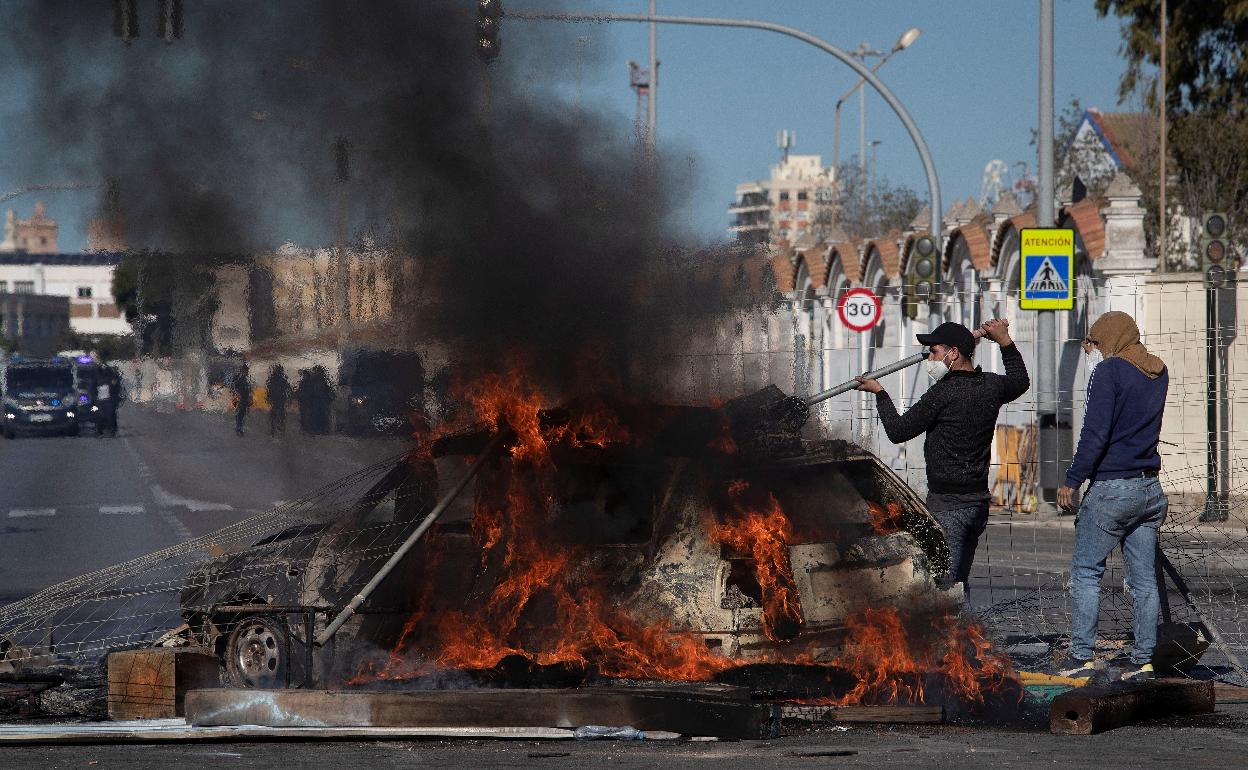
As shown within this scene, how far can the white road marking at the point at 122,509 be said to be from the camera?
19.9 metres

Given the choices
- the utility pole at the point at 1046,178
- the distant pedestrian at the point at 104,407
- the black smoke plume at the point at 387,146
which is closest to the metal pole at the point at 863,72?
the utility pole at the point at 1046,178

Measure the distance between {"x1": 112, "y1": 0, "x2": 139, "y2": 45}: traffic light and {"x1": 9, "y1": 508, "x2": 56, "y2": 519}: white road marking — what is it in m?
11.7

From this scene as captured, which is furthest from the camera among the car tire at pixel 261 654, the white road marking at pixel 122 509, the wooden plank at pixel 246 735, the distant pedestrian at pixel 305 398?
the white road marking at pixel 122 509

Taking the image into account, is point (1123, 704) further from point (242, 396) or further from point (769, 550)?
point (242, 396)

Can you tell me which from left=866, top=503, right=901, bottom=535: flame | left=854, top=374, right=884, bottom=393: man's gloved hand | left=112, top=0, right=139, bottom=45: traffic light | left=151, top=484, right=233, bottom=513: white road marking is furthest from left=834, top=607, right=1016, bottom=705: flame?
left=151, top=484, right=233, bottom=513: white road marking

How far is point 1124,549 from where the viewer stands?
25.1ft

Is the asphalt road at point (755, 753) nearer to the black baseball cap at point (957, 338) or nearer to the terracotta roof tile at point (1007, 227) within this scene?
the black baseball cap at point (957, 338)

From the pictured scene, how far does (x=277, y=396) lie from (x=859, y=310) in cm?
712

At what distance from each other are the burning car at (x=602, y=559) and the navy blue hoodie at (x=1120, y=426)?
1017 millimetres

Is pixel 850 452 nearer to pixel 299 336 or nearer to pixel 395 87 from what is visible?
pixel 395 87

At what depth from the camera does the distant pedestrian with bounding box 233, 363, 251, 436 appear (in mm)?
15172

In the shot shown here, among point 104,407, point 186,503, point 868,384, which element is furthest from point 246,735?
point 104,407

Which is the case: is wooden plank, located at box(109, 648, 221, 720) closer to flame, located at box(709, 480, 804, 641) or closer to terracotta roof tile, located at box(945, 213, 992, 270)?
flame, located at box(709, 480, 804, 641)

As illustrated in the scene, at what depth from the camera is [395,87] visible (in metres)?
9.23
